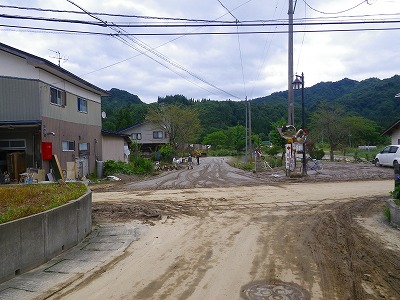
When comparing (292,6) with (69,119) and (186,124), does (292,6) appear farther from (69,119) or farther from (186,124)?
(186,124)

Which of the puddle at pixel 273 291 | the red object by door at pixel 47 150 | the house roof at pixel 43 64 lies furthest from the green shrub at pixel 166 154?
the puddle at pixel 273 291

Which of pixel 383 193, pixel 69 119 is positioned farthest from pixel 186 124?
pixel 383 193

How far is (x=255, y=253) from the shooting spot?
23.6 ft

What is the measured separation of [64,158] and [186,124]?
124 ft

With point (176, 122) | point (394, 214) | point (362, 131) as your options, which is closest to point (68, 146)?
point (394, 214)

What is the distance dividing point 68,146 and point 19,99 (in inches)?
182

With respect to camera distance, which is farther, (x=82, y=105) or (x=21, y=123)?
(x=82, y=105)

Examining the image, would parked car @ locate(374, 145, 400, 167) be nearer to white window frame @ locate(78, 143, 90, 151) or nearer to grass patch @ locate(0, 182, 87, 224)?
white window frame @ locate(78, 143, 90, 151)

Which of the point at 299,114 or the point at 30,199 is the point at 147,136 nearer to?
the point at 299,114

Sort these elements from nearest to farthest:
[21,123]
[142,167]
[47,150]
→ [21,123]
[47,150]
[142,167]

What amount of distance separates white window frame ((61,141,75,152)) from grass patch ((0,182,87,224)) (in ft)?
40.2

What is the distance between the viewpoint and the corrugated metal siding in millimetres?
19047

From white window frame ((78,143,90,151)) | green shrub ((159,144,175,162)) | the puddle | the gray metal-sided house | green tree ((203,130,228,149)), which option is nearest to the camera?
the puddle

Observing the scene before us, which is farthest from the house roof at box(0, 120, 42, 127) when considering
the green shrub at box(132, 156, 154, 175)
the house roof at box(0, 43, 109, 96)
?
the green shrub at box(132, 156, 154, 175)
